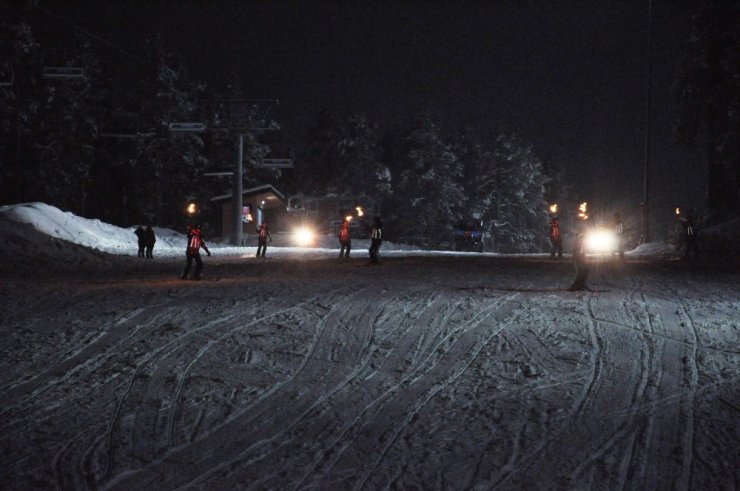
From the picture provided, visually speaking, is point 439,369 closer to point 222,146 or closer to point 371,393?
point 371,393

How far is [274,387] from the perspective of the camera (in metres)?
6.96

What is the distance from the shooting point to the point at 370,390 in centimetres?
682

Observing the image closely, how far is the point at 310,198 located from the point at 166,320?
61262mm

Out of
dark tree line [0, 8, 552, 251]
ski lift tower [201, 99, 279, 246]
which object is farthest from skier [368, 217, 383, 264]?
→ dark tree line [0, 8, 552, 251]

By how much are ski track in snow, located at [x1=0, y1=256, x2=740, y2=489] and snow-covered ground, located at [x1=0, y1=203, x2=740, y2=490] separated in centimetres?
3

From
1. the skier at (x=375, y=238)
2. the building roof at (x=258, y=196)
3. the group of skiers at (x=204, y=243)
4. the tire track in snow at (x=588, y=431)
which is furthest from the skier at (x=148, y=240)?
the building roof at (x=258, y=196)

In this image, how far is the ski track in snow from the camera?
488 centimetres

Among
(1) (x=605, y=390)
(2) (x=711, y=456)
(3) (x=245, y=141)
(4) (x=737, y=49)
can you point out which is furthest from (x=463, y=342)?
(3) (x=245, y=141)

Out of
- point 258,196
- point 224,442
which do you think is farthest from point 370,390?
point 258,196

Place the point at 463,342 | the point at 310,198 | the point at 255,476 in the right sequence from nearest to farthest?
the point at 255,476
the point at 463,342
the point at 310,198

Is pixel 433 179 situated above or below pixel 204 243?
above

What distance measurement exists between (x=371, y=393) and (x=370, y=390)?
9cm

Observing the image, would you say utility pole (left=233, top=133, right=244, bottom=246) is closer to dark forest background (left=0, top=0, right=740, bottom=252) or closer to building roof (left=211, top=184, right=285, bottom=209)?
dark forest background (left=0, top=0, right=740, bottom=252)

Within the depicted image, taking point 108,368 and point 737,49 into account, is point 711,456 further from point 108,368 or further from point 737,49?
point 737,49
